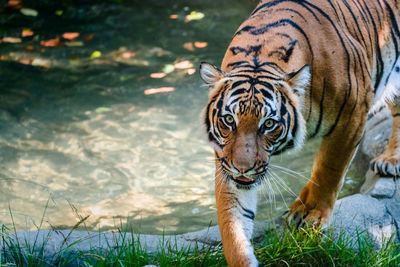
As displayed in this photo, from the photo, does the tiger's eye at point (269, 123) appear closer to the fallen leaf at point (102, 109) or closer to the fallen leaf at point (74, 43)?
the fallen leaf at point (102, 109)

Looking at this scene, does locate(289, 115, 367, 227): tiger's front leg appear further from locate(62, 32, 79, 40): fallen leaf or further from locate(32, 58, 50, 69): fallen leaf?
locate(62, 32, 79, 40): fallen leaf

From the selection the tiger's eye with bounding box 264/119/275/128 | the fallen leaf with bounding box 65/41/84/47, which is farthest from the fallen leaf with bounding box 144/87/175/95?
the tiger's eye with bounding box 264/119/275/128

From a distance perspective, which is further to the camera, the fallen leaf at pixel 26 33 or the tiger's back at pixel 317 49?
the fallen leaf at pixel 26 33

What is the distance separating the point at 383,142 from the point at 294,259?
2156mm

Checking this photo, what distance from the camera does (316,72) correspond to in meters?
3.12

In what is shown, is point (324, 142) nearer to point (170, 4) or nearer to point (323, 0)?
point (323, 0)

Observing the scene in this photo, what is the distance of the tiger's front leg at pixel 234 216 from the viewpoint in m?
2.95

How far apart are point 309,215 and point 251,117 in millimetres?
1139

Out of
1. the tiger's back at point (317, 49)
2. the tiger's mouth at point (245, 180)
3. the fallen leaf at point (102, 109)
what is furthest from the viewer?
the fallen leaf at point (102, 109)

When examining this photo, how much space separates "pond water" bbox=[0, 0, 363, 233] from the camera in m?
4.54

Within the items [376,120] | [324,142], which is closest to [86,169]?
[324,142]

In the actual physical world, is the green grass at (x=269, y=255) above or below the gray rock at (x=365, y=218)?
above

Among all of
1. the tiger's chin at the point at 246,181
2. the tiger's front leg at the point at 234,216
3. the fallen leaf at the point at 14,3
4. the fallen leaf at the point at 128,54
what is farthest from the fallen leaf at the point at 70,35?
the tiger's chin at the point at 246,181

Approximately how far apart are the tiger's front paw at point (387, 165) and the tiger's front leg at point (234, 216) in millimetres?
1523
